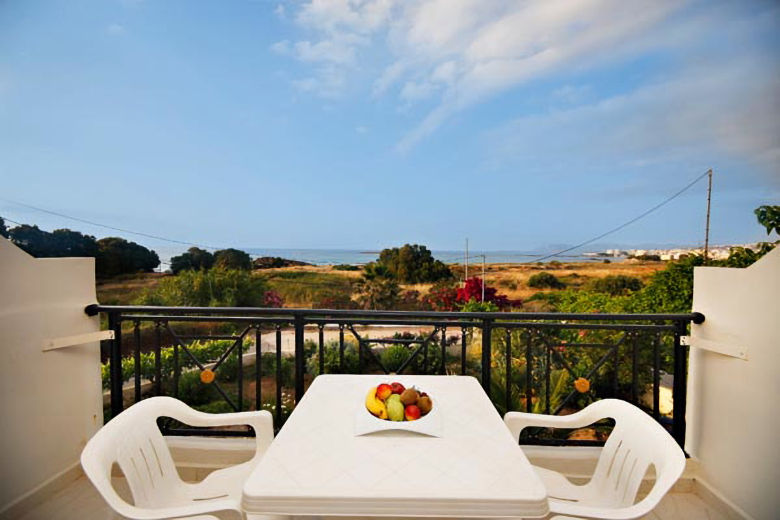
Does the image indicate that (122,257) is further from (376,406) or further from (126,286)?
(376,406)

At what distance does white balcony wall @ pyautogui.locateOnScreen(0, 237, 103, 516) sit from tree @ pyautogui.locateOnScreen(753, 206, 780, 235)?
490cm

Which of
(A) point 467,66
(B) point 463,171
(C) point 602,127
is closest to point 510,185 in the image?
(B) point 463,171

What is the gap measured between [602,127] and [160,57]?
359 inches

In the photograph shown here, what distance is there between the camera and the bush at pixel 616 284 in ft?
31.1

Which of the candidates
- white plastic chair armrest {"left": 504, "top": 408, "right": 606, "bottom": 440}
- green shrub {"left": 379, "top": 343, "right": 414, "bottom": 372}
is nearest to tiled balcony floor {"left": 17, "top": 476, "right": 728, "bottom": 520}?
white plastic chair armrest {"left": 504, "top": 408, "right": 606, "bottom": 440}

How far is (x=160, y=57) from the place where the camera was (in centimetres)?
668

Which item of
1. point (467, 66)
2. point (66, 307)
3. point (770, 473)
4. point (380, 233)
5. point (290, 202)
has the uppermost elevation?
point (467, 66)

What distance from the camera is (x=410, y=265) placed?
10.8 metres

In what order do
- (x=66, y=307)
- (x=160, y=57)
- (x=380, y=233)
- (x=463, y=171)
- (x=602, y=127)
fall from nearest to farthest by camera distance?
(x=66, y=307), (x=160, y=57), (x=602, y=127), (x=463, y=171), (x=380, y=233)

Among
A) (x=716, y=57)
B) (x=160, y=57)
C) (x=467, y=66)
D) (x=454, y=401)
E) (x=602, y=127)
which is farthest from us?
(x=602, y=127)

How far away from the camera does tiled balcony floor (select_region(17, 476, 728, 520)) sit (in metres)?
1.75

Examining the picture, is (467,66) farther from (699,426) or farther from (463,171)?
(699,426)

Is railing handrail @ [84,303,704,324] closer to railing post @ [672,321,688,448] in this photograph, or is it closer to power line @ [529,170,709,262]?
railing post @ [672,321,688,448]

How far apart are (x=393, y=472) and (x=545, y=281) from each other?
10.3 m
